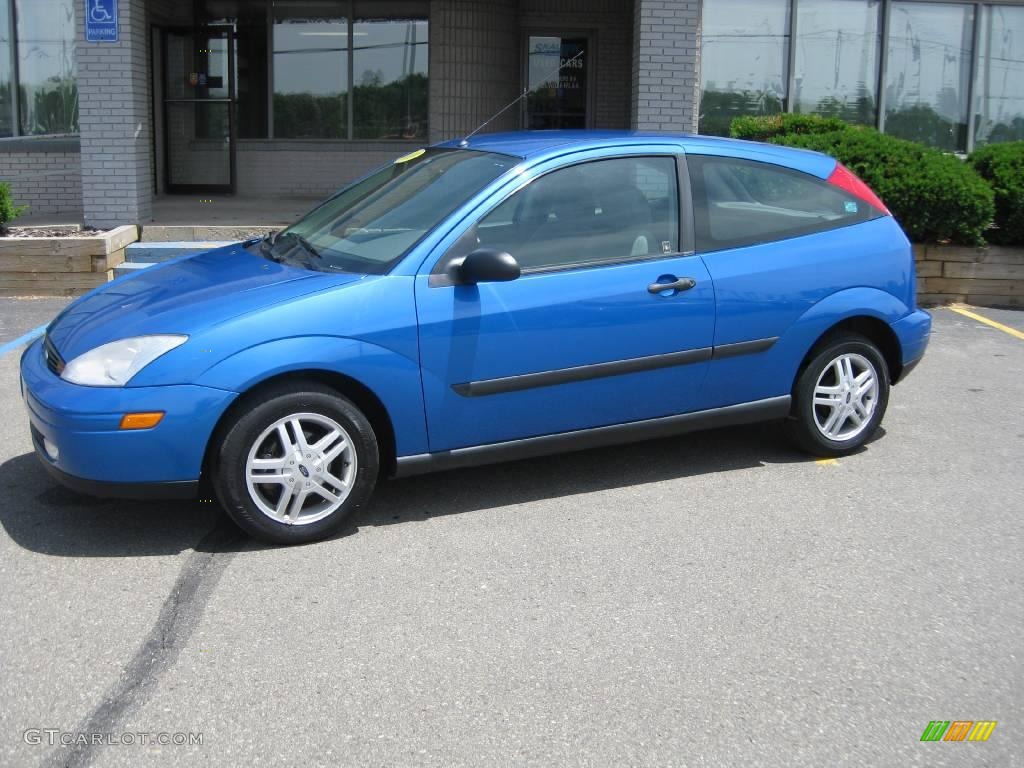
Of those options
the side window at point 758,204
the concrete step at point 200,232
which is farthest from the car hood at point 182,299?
the concrete step at point 200,232

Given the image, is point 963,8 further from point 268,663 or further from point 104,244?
point 268,663

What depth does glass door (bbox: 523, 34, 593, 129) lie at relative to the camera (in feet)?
48.8

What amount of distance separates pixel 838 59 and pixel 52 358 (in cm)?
1065

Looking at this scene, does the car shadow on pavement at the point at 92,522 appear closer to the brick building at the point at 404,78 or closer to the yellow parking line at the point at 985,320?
the brick building at the point at 404,78

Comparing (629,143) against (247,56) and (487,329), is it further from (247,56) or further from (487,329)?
(247,56)

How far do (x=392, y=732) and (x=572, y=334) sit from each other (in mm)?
2142

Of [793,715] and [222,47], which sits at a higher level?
[222,47]

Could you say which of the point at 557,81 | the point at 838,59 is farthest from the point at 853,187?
the point at 557,81

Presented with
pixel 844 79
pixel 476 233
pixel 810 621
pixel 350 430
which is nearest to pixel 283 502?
pixel 350 430

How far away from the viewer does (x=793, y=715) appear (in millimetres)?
3408

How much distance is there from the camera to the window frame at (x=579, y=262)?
475 centimetres

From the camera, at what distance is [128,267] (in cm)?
1027

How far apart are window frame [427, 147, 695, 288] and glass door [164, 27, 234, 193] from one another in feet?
33.4

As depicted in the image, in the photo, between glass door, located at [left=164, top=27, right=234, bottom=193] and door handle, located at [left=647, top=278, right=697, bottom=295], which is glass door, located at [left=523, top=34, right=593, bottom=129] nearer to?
glass door, located at [left=164, top=27, right=234, bottom=193]
